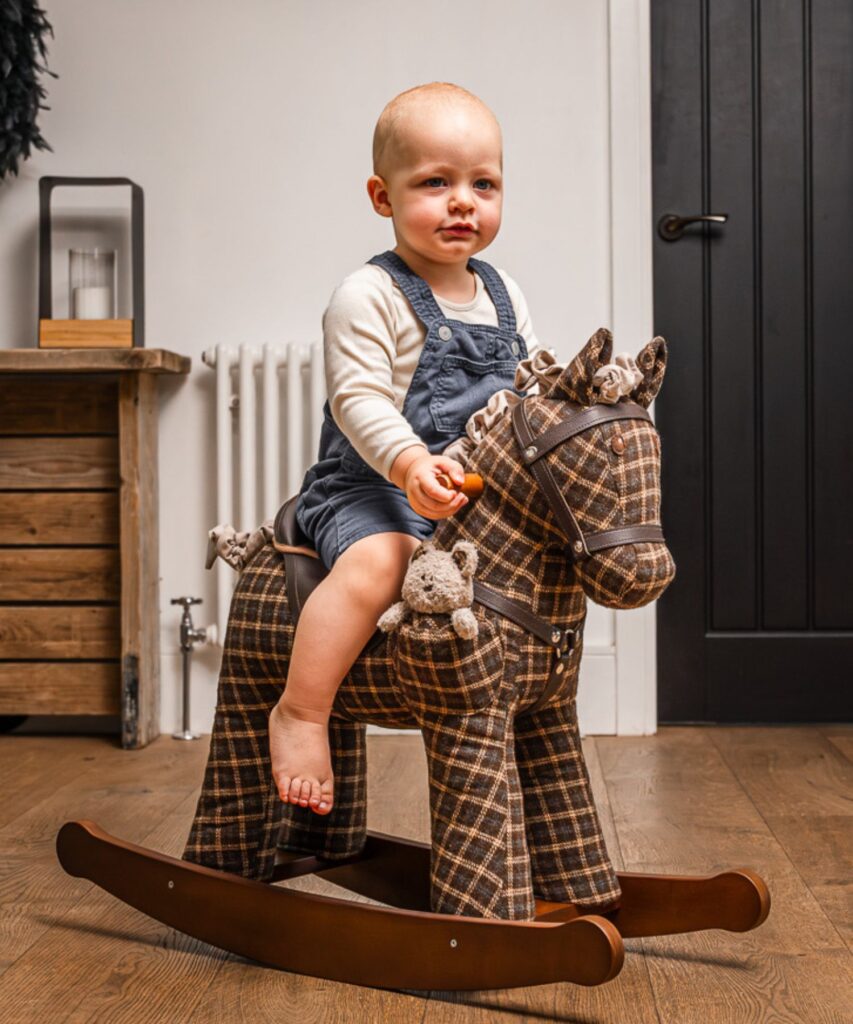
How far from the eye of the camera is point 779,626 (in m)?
2.59

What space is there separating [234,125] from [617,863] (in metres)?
1.65

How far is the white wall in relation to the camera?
8.18 feet

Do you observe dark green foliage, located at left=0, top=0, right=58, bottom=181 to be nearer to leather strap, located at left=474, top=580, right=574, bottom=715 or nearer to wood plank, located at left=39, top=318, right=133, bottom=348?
wood plank, located at left=39, top=318, right=133, bottom=348

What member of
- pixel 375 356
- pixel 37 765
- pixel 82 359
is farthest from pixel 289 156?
pixel 375 356

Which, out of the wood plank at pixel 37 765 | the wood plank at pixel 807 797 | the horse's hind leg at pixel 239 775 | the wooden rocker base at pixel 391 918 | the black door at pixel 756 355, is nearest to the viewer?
the wooden rocker base at pixel 391 918

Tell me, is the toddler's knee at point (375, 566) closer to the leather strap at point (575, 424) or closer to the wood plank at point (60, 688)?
the leather strap at point (575, 424)

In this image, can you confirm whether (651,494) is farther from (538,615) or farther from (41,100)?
(41,100)

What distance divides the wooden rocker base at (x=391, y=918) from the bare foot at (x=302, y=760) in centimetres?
10

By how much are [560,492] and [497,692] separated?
197 millimetres

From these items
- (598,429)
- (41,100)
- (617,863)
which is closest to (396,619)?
(598,429)

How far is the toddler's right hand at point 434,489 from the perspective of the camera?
1.15m

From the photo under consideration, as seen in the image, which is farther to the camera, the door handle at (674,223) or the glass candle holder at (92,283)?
the door handle at (674,223)

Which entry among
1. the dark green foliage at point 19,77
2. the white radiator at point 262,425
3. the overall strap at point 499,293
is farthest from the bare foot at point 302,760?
the dark green foliage at point 19,77

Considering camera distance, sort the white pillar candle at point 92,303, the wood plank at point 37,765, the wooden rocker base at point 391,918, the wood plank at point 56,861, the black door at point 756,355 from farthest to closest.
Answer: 1. the black door at point 756,355
2. the white pillar candle at point 92,303
3. the wood plank at point 37,765
4. the wood plank at point 56,861
5. the wooden rocker base at point 391,918
